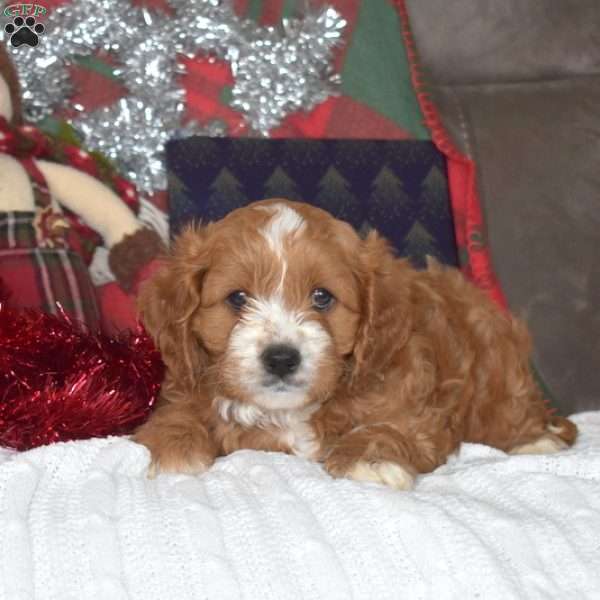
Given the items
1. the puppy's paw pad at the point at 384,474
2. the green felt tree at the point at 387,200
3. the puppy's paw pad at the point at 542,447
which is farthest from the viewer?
the green felt tree at the point at 387,200

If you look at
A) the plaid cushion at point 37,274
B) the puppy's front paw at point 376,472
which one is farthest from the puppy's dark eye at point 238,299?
the plaid cushion at point 37,274

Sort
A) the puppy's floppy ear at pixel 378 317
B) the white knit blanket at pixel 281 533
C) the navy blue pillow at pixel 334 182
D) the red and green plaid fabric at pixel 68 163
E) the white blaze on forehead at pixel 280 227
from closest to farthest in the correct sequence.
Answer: the white knit blanket at pixel 281 533 < the white blaze on forehead at pixel 280 227 < the puppy's floppy ear at pixel 378 317 < the red and green plaid fabric at pixel 68 163 < the navy blue pillow at pixel 334 182

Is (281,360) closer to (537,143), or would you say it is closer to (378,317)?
(378,317)

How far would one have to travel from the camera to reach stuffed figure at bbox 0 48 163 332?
9.78 feet

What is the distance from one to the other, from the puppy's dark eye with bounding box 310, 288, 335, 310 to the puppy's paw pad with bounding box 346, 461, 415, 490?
0.41 meters

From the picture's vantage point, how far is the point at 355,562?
1990mm

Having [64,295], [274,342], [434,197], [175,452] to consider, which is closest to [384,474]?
[274,342]

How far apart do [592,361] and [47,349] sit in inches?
79.1

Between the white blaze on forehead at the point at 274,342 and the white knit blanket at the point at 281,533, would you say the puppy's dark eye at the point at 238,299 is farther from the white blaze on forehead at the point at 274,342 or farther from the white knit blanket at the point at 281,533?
the white knit blanket at the point at 281,533

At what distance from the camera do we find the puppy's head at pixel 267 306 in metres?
2.40

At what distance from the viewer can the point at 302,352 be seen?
2.38 meters

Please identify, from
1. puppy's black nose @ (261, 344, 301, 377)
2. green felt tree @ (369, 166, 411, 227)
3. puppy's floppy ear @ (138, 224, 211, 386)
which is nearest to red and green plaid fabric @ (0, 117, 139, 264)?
puppy's floppy ear @ (138, 224, 211, 386)
